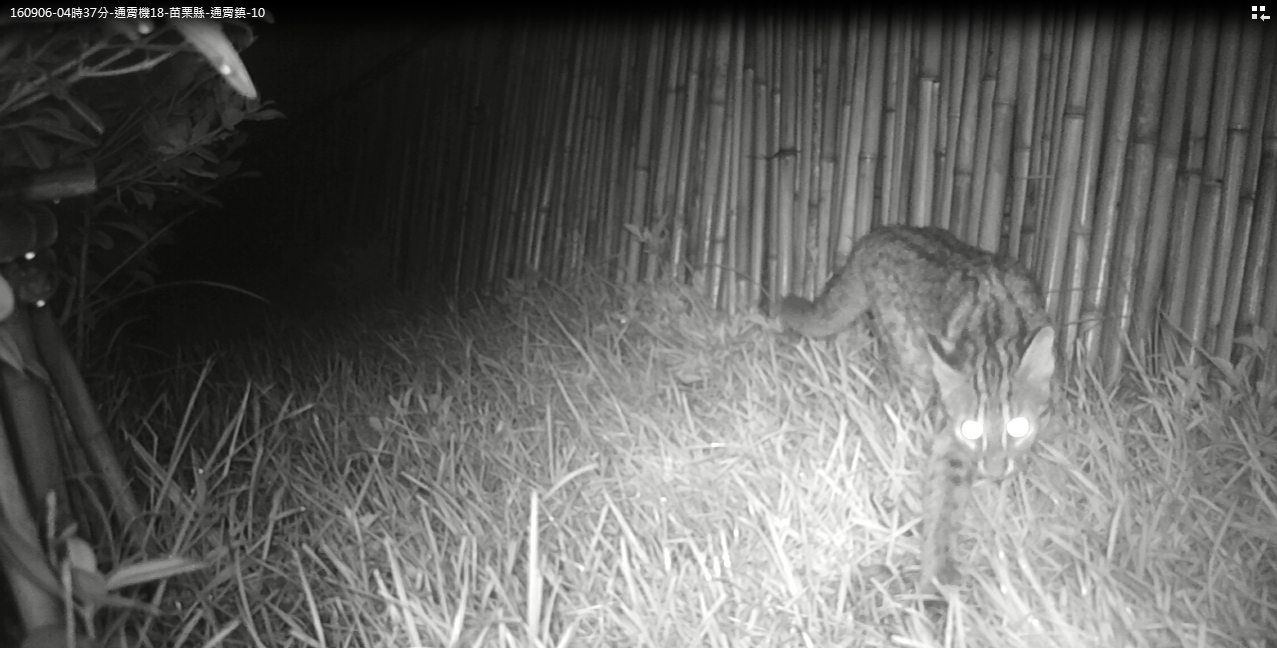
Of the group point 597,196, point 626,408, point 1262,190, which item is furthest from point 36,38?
point 1262,190

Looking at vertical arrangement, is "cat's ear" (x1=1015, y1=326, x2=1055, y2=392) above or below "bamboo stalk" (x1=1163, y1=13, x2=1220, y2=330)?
below

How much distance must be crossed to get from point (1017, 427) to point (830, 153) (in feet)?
3.96

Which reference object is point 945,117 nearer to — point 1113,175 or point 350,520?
point 1113,175

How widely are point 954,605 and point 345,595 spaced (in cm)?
92

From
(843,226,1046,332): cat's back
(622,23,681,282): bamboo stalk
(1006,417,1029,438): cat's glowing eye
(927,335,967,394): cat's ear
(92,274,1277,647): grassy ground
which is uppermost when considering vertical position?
(622,23,681,282): bamboo stalk

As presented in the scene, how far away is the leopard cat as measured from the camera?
1.54m

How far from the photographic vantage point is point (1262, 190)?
6.98ft

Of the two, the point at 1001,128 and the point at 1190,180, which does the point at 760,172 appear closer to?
the point at 1001,128

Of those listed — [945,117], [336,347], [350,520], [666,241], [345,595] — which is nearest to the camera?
[345,595]

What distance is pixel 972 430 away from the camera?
1.59 meters

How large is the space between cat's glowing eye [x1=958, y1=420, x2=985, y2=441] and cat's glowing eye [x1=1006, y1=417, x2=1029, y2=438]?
59 millimetres

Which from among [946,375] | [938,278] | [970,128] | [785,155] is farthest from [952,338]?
[785,155]

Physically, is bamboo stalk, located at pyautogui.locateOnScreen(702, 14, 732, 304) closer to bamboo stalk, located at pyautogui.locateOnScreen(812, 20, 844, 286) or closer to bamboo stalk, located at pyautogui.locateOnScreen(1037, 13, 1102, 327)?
bamboo stalk, located at pyautogui.locateOnScreen(812, 20, 844, 286)

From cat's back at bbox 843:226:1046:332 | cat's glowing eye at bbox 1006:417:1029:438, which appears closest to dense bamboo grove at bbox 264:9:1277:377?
cat's back at bbox 843:226:1046:332
